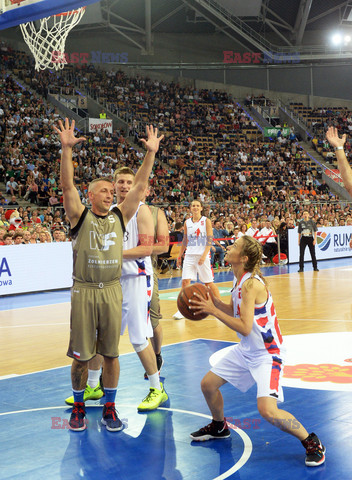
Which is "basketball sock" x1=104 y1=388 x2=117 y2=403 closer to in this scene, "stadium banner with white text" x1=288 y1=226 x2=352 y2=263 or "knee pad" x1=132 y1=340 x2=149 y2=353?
"knee pad" x1=132 y1=340 x2=149 y2=353

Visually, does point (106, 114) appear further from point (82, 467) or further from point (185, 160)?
point (82, 467)

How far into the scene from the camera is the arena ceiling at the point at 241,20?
1439 inches

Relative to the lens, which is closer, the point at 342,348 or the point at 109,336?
the point at 109,336

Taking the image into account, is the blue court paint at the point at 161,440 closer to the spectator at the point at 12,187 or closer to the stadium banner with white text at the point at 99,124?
the spectator at the point at 12,187

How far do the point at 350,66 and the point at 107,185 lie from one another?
134 feet

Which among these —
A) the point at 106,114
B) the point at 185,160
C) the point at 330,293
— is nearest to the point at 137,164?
the point at 185,160

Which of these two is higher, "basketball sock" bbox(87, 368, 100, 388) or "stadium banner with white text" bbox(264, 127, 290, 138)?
"stadium banner with white text" bbox(264, 127, 290, 138)

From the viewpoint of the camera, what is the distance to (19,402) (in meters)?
5.56

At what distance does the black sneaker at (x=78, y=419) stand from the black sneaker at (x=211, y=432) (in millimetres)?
936

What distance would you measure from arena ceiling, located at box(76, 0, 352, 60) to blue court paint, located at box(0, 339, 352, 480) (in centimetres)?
3261

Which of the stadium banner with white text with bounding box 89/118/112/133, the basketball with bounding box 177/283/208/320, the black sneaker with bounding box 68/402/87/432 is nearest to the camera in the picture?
the basketball with bounding box 177/283/208/320

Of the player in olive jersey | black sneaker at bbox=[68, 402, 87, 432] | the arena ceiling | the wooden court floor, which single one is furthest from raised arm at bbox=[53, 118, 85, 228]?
the arena ceiling

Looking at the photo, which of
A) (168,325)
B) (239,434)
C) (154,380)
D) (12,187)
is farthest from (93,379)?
(12,187)

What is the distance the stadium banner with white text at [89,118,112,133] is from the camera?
1156 inches
